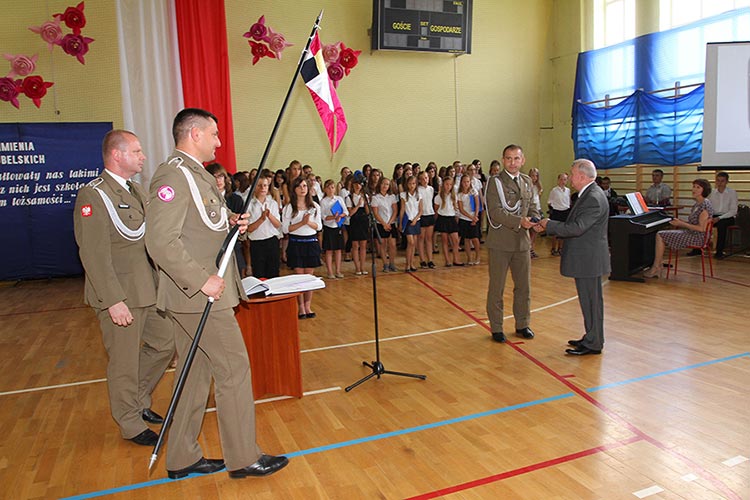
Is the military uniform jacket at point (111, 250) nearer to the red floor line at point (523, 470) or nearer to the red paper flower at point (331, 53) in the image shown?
the red floor line at point (523, 470)

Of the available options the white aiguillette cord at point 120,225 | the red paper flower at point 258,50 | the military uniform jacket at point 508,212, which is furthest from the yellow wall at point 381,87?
the white aiguillette cord at point 120,225

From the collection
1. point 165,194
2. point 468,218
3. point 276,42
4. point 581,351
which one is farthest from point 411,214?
point 165,194

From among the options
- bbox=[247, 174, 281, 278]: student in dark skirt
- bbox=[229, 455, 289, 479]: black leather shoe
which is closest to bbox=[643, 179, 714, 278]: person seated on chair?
bbox=[247, 174, 281, 278]: student in dark skirt

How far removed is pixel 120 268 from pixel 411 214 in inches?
242

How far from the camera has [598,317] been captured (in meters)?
4.66

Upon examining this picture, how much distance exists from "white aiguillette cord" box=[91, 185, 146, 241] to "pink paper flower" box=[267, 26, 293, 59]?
8.07 metres

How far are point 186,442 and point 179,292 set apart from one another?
0.82 metres

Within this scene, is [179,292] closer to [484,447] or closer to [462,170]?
[484,447]

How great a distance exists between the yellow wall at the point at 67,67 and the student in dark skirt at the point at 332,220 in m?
4.73

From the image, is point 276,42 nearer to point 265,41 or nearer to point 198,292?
point 265,41

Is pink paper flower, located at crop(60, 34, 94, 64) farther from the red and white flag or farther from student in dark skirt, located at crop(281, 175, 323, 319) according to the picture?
the red and white flag

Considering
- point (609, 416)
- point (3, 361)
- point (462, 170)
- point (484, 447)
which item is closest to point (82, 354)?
point (3, 361)

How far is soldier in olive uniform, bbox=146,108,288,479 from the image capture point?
253 centimetres

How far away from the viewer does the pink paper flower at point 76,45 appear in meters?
9.00
